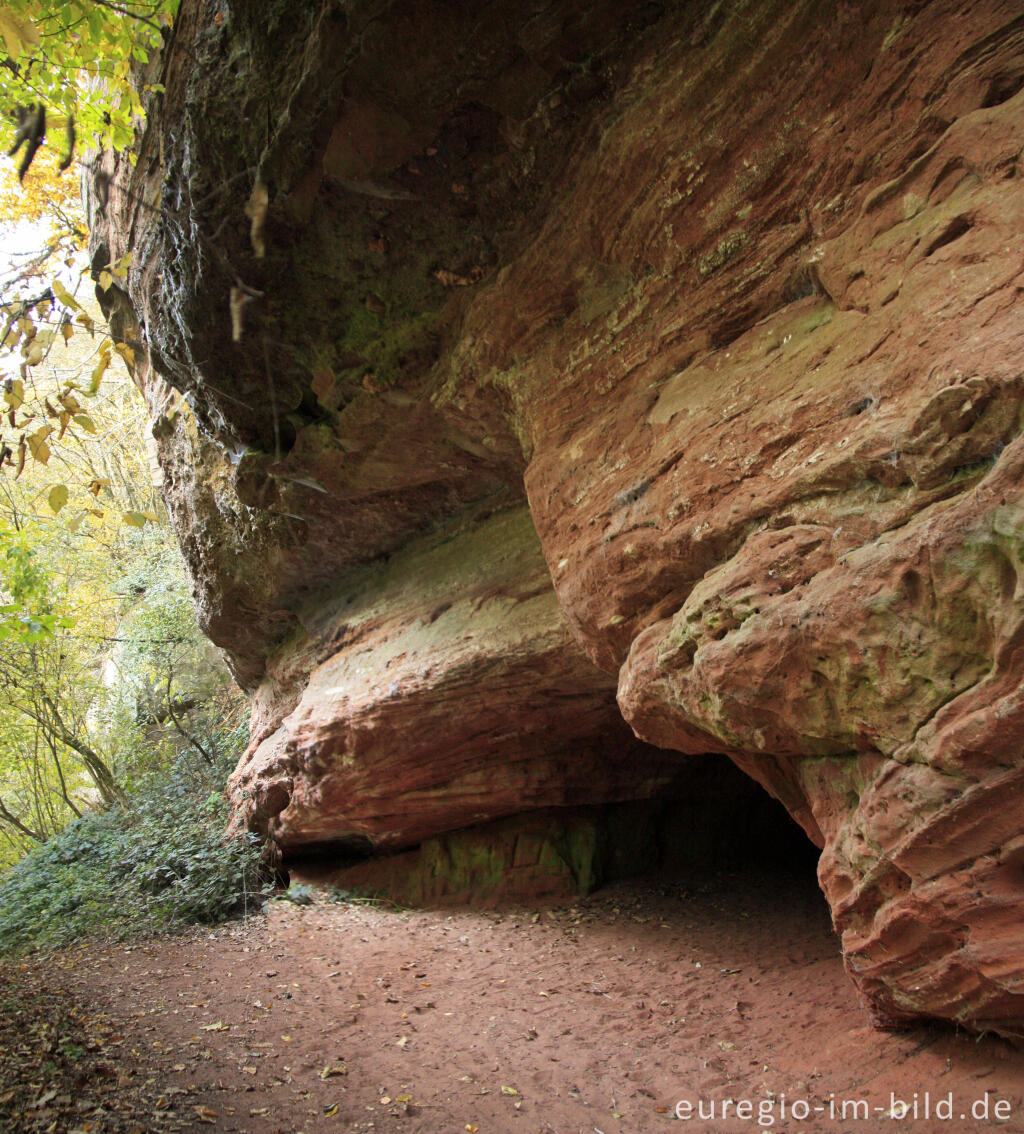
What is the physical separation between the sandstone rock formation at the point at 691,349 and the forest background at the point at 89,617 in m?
0.71

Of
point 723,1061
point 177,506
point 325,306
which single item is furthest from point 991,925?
point 177,506

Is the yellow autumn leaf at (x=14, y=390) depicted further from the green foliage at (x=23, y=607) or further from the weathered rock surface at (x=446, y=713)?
the weathered rock surface at (x=446, y=713)

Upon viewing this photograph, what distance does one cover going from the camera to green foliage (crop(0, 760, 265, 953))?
7.93 meters

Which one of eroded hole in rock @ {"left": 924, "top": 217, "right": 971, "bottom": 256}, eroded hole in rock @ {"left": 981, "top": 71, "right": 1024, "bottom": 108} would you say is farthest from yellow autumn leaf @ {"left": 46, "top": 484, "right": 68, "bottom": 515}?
eroded hole in rock @ {"left": 981, "top": 71, "right": 1024, "bottom": 108}

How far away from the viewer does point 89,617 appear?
15.1 metres

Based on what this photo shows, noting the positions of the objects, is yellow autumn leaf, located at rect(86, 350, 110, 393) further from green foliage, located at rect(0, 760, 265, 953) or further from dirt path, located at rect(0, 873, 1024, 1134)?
green foliage, located at rect(0, 760, 265, 953)

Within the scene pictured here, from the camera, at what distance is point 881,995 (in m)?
3.67

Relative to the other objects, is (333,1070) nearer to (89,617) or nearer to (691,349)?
(691,349)

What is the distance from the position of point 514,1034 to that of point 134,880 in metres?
6.18

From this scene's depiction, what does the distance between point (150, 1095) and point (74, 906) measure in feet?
21.2

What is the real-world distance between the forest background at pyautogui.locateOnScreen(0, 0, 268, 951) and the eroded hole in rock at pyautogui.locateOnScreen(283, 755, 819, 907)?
1.69 metres

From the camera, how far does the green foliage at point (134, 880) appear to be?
7926mm

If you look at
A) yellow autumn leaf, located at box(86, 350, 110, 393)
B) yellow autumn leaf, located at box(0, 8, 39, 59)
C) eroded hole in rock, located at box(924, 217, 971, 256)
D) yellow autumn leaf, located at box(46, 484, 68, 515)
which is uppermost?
yellow autumn leaf, located at box(0, 8, 39, 59)

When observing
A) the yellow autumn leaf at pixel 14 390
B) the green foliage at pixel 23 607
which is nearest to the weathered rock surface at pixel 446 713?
the green foliage at pixel 23 607
